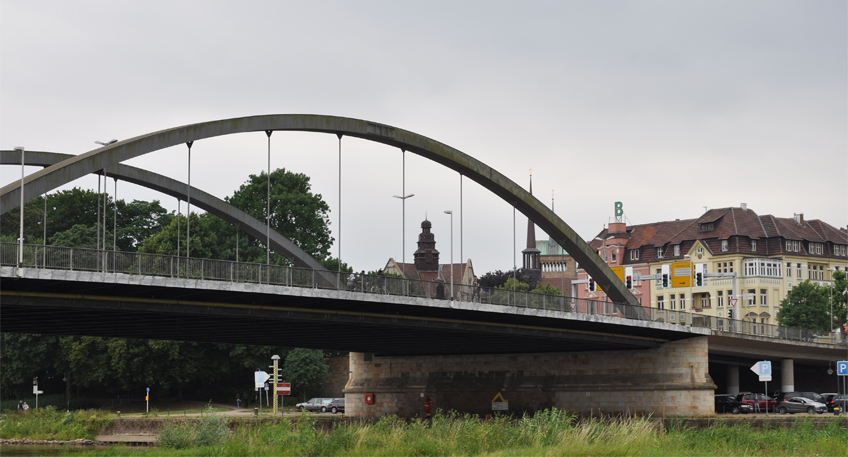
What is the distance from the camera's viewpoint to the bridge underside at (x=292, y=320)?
3153 centimetres

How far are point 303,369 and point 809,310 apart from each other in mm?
37493

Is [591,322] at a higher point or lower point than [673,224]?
lower

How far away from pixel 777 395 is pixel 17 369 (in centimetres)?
4633

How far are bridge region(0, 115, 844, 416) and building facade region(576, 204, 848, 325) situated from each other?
891 inches

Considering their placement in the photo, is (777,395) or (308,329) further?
(777,395)

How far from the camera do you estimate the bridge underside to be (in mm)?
31531

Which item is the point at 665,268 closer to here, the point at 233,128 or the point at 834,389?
the point at 834,389

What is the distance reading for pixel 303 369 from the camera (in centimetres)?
7062

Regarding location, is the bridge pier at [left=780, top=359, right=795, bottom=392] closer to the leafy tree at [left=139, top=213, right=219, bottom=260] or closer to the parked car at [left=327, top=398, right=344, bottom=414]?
the parked car at [left=327, top=398, right=344, bottom=414]

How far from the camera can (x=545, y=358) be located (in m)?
56.8

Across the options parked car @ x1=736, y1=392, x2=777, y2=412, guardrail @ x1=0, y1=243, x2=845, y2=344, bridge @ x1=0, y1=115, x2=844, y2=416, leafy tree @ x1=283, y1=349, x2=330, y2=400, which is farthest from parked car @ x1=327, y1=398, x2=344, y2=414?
parked car @ x1=736, y1=392, x2=777, y2=412

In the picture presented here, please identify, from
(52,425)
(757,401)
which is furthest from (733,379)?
(52,425)

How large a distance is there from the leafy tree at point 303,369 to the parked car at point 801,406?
3046 centimetres

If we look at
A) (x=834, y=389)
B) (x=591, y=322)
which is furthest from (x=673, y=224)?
(x=591, y=322)
